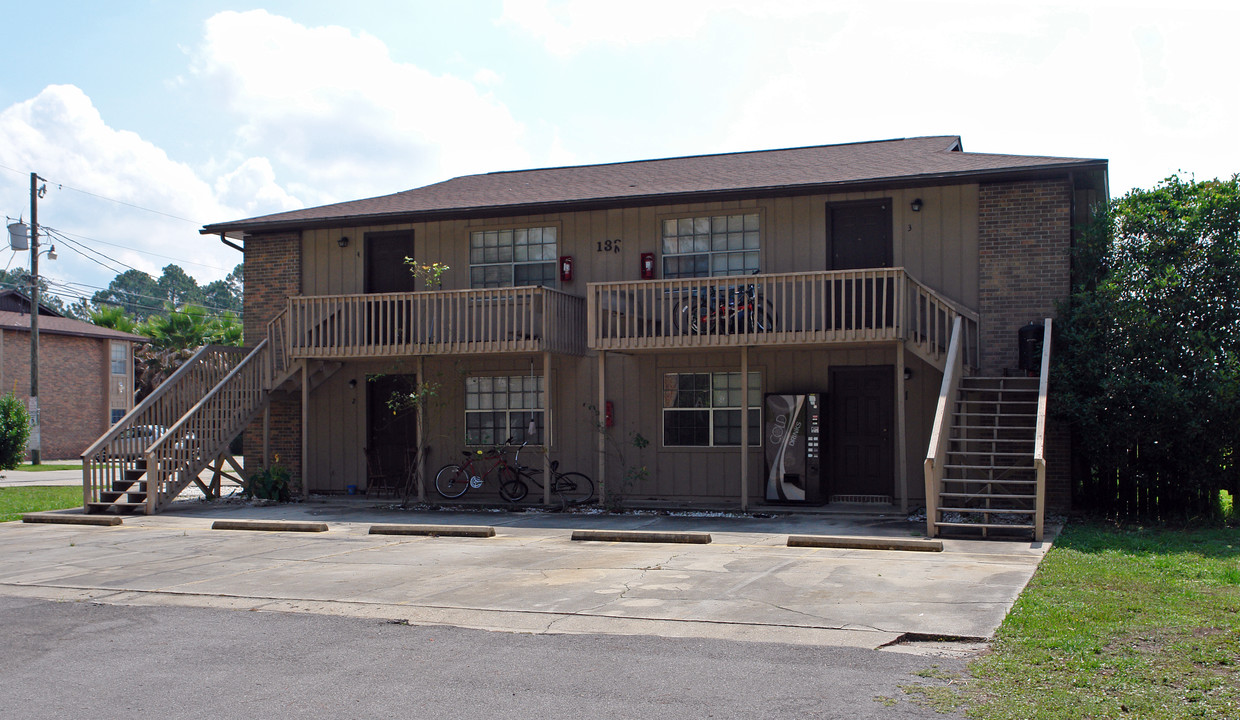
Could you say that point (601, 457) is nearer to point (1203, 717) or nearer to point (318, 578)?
point (318, 578)

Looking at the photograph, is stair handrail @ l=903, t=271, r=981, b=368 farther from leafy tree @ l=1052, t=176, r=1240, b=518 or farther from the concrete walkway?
the concrete walkway

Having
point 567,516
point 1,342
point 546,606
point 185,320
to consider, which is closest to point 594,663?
point 546,606

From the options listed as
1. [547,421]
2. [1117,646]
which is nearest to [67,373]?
[547,421]

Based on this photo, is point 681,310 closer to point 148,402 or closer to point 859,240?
point 859,240

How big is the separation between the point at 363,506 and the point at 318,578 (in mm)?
7410

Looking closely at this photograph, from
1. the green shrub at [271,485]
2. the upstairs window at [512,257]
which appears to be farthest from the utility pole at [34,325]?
the upstairs window at [512,257]

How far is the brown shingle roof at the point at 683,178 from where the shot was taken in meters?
15.6

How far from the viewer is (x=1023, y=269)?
A: 592 inches

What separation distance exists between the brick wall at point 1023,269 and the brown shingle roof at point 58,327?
3009 cm

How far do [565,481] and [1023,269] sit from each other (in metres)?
7.89

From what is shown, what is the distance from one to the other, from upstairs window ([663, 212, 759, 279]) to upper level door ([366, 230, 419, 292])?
4.82 metres

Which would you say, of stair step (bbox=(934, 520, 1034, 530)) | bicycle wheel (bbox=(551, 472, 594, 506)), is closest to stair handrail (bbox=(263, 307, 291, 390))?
bicycle wheel (bbox=(551, 472, 594, 506))

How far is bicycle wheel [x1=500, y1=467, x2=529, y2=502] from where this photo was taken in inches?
674

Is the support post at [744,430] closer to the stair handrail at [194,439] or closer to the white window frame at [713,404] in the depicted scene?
the white window frame at [713,404]
